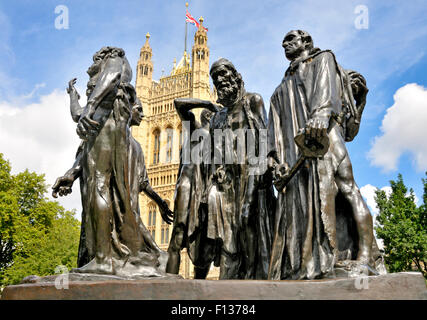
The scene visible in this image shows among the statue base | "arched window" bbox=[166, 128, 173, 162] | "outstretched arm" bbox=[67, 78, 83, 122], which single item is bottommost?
the statue base

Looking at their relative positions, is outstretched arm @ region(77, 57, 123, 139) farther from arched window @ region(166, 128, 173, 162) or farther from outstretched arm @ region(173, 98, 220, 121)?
arched window @ region(166, 128, 173, 162)

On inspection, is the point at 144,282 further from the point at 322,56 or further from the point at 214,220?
the point at 322,56

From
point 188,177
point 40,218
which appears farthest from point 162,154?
point 188,177

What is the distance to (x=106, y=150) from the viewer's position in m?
4.45

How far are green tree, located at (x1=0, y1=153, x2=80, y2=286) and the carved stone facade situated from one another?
24.9 metres

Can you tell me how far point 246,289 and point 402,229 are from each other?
17.8 meters

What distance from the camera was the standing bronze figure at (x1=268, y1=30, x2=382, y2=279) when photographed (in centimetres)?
379

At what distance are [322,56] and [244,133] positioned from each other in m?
1.44

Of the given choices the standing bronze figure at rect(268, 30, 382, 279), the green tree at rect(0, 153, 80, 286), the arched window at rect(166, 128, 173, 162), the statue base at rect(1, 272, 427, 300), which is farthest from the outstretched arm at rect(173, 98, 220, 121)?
the arched window at rect(166, 128, 173, 162)

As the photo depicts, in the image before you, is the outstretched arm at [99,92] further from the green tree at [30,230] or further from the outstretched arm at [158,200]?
the green tree at [30,230]

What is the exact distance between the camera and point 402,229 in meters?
18.9

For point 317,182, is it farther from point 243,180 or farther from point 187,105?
point 187,105

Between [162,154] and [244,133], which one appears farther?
[162,154]
